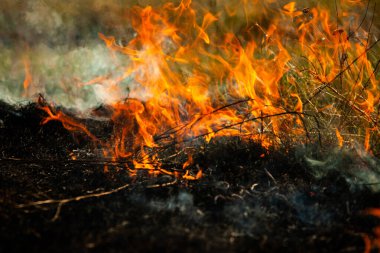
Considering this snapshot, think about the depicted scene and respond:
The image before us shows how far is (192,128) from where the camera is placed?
3795 millimetres

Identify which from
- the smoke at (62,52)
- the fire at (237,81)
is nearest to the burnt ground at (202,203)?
the fire at (237,81)

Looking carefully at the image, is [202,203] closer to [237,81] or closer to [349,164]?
[349,164]

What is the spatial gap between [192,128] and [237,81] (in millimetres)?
773

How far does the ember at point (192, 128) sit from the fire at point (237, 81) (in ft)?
0.07

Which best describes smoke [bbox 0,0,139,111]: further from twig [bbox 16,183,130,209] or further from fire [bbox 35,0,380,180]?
twig [bbox 16,183,130,209]

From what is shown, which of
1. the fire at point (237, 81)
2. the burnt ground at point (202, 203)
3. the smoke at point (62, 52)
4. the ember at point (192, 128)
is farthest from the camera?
the smoke at point (62, 52)

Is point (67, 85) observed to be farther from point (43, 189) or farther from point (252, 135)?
point (252, 135)

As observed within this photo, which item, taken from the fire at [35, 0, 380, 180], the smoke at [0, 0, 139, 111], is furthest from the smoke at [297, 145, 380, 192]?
the smoke at [0, 0, 139, 111]

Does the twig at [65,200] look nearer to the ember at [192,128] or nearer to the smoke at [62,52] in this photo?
the ember at [192,128]

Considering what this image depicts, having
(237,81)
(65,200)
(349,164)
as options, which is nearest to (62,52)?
(237,81)

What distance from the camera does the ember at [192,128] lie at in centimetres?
231

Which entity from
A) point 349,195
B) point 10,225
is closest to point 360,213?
point 349,195

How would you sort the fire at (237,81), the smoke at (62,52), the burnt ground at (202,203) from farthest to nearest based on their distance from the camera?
the smoke at (62,52) < the fire at (237,81) < the burnt ground at (202,203)

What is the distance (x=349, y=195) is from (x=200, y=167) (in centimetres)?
128
